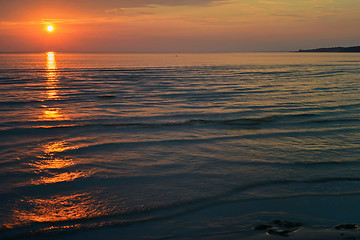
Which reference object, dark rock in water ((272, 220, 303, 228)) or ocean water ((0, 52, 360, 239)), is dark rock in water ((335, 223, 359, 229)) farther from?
dark rock in water ((272, 220, 303, 228))

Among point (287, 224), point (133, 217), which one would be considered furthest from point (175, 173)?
point (287, 224)

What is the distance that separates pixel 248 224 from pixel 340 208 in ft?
5.69

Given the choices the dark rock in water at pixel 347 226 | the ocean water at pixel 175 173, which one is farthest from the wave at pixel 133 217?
the dark rock in water at pixel 347 226

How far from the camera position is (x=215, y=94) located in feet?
73.8

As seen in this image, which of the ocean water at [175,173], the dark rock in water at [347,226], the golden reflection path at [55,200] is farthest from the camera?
the golden reflection path at [55,200]

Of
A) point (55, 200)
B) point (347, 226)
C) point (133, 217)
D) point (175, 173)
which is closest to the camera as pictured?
point (347, 226)

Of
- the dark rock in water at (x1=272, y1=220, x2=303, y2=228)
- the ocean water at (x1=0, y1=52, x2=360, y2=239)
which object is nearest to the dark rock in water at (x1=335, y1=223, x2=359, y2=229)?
the ocean water at (x1=0, y1=52, x2=360, y2=239)

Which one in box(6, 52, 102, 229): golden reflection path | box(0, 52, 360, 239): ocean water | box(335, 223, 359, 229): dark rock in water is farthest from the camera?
box(6, 52, 102, 229): golden reflection path

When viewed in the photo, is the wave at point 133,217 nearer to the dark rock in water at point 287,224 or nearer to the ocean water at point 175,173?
the ocean water at point 175,173

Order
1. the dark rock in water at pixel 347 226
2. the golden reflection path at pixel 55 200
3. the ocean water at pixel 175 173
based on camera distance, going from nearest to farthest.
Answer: the dark rock in water at pixel 347 226 < the ocean water at pixel 175 173 < the golden reflection path at pixel 55 200

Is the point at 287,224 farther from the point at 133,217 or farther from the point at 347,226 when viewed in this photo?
the point at 133,217

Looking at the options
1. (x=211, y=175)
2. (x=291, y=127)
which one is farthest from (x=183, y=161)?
(x=291, y=127)

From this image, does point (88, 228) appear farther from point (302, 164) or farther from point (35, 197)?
point (302, 164)

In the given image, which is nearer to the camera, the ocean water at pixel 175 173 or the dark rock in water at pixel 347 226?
the dark rock in water at pixel 347 226
